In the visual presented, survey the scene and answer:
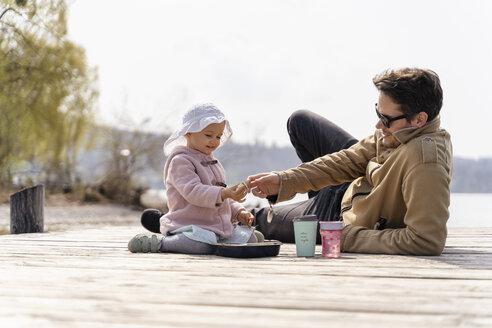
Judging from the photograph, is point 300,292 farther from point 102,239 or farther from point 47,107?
point 47,107

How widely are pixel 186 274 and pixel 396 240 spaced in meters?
1.25

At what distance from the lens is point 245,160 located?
67.8ft

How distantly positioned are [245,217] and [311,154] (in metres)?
1.06

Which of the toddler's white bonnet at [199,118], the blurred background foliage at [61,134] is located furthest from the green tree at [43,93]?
the toddler's white bonnet at [199,118]

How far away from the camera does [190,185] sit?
11.5ft

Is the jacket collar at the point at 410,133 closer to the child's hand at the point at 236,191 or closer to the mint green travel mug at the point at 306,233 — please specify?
the mint green travel mug at the point at 306,233

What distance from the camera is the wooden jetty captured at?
1.74 m

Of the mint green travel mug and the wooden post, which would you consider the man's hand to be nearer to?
the mint green travel mug

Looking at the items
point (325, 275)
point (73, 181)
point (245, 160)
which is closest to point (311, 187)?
point (325, 275)

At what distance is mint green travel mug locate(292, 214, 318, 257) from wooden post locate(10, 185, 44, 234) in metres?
3.39

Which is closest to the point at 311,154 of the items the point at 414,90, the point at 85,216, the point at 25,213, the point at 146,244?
the point at 414,90

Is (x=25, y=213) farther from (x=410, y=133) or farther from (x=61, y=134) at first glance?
(x=61, y=134)

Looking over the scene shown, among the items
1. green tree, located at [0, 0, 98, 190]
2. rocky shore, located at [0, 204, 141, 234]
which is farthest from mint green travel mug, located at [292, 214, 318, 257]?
green tree, located at [0, 0, 98, 190]

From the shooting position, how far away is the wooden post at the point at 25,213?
18.7ft
